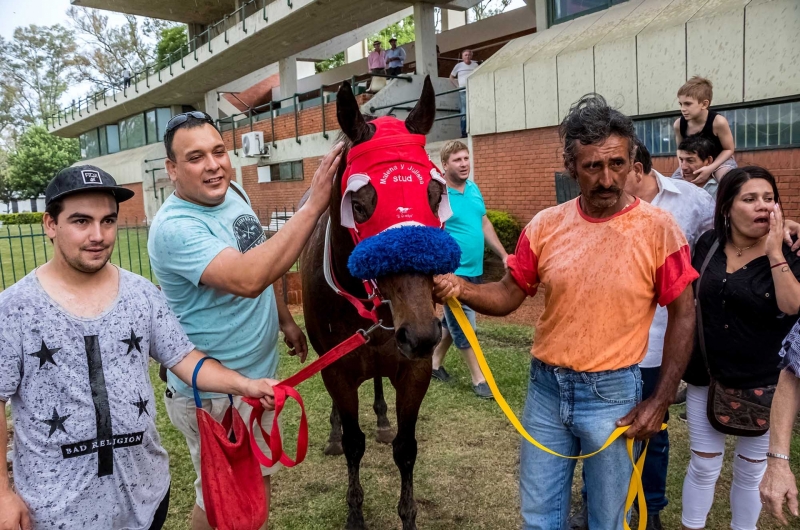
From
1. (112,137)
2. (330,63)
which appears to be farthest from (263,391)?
(112,137)

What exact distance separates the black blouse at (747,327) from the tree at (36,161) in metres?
49.4

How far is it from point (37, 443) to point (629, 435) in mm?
2001

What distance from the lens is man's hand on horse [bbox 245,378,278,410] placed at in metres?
2.15

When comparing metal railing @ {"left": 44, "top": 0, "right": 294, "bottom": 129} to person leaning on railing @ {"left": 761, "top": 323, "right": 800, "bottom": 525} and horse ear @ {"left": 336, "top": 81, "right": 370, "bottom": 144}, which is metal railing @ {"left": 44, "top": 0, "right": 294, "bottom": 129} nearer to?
horse ear @ {"left": 336, "top": 81, "right": 370, "bottom": 144}

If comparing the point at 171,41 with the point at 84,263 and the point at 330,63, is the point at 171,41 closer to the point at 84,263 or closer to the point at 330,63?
the point at 330,63

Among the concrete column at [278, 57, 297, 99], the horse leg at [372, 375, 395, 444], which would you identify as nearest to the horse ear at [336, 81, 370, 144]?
the horse leg at [372, 375, 395, 444]

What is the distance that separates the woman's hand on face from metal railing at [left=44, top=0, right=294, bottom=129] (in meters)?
18.2

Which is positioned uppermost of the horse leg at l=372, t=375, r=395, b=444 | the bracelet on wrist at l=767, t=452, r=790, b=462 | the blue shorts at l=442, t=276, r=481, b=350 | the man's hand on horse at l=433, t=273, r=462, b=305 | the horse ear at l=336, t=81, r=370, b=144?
the horse ear at l=336, t=81, r=370, b=144

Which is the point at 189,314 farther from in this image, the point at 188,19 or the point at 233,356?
the point at 188,19

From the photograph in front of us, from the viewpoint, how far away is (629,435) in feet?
6.98

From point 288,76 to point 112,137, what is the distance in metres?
19.3

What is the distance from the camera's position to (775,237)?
244 cm

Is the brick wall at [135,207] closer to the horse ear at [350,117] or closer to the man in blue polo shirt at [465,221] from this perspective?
the man in blue polo shirt at [465,221]

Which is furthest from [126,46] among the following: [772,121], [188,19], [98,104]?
[772,121]
